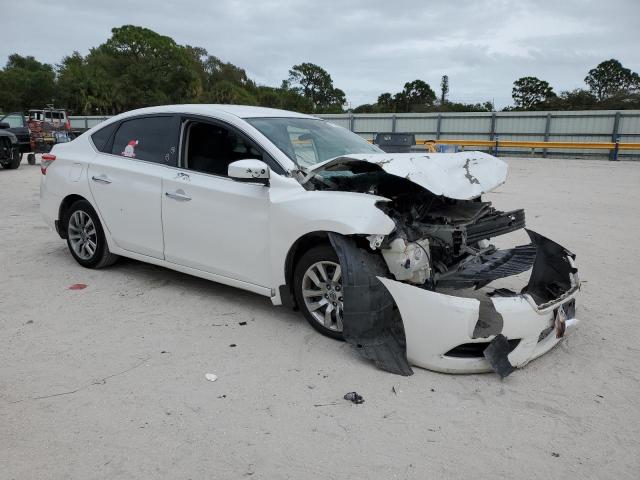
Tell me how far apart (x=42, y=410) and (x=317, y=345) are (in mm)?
1778

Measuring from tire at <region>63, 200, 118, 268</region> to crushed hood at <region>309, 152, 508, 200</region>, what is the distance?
2.56 meters

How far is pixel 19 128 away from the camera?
57.5ft

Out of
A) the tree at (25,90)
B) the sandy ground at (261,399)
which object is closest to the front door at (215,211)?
the sandy ground at (261,399)

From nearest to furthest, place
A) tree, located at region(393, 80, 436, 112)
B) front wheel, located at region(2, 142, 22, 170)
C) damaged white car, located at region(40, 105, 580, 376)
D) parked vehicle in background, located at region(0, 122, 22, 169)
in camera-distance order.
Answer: damaged white car, located at region(40, 105, 580, 376), parked vehicle in background, located at region(0, 122, 22, 169), front wheel, located at region(2, 142, 22, 170), tree, located at region(393, 80, 436, 112)

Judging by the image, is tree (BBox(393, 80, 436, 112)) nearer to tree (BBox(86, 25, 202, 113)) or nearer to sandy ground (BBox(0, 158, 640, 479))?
tree (BBox(86, 25, 202, 113))

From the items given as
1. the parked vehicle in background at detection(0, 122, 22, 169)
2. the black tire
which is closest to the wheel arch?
the parked vehicle in background at detection(0, 122, 22, 169)

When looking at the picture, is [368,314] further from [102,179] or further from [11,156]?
[11,156]

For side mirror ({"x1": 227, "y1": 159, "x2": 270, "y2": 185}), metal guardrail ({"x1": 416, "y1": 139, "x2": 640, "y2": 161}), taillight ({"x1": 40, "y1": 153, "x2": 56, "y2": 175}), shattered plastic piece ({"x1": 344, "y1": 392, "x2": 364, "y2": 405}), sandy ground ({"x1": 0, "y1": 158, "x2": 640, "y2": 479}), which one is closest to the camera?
sandy ground ({"x1": 0, "y1": 158, "x2": 640, "y2": 479})

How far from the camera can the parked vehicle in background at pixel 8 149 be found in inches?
608

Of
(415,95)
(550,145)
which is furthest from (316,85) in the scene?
(550,145)

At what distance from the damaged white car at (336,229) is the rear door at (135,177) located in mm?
15

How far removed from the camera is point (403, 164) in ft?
12.1

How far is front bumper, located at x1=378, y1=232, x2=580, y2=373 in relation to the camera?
3162mm

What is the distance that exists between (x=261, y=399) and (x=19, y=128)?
1817 centimetres
